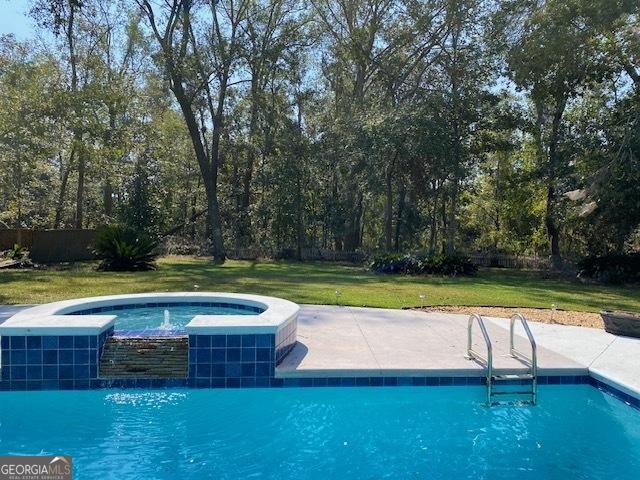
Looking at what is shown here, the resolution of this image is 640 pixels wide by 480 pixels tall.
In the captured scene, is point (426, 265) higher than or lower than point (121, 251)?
lower

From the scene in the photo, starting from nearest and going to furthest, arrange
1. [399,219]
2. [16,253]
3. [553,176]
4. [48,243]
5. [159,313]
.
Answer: [159,313] → [16,253] → [48,243] → [553,176] → [399,219]

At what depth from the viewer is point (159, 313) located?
8.39 metres

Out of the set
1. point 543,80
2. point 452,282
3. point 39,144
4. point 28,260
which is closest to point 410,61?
point 543,80

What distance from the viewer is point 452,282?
1558cm

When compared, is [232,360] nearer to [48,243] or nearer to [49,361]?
[49,361]

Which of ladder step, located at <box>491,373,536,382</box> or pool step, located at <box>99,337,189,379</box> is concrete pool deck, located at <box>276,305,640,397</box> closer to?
ladder step, located at <box>491,373,536,382</box>

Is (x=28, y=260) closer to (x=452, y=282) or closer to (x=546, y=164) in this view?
(x=452, y=282)

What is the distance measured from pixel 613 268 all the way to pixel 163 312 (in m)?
15.1

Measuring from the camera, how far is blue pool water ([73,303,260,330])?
7697 mm

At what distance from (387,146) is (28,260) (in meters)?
13.1

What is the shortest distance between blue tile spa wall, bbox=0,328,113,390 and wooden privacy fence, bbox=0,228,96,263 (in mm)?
15553

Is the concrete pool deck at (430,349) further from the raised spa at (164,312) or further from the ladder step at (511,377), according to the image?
the raised spa at (164,312)

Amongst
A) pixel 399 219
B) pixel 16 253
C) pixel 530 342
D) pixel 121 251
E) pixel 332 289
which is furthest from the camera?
pixel 399 219

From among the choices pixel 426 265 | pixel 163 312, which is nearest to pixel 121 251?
pixel 163 312
